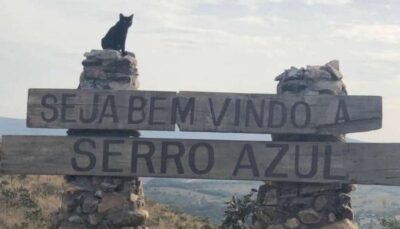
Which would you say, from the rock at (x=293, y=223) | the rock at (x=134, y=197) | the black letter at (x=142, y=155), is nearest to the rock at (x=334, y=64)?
the rock at (x=293, y=223)

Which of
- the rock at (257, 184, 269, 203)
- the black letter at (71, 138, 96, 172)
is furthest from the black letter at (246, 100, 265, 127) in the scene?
the black letter at (71, 138, 96, 172)

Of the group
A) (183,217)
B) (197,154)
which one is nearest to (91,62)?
(197,154)

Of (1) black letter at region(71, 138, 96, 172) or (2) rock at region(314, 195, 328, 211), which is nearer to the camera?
(2) rock at region(314, 195, 328, 211)

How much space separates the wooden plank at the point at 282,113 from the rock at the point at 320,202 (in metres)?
0.90

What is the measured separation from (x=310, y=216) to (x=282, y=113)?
1448 mm

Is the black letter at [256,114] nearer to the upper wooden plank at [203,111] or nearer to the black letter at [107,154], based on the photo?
the upper wooden plank at [203,111]

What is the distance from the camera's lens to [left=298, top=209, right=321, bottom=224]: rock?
7.94m

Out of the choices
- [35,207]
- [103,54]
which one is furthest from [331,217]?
[35,207]

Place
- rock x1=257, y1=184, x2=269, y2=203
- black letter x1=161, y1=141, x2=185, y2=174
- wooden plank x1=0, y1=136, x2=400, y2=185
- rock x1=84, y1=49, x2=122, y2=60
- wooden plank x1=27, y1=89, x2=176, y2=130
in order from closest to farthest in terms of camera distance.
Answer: wooden plank x1=0, y1=136, x2=400, y2=185 → black letter x1=161, y1=141, x2=185, y2=174 → wooden plank x1=27, y1=89, x2=176, y2=130 → rock x1=257, y1=184, x2=269, y2=203 → rock x1=84, y1=49, x2=122, y2=60

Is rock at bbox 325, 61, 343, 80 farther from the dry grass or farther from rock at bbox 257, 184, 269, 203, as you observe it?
the dry grass

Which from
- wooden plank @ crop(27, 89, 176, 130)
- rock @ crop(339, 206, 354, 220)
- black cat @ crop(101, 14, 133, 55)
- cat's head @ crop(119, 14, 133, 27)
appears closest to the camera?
rock @ crop(339, 206, 354, 220)

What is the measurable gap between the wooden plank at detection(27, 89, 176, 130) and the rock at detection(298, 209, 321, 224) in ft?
7.36

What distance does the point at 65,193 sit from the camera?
8391mm

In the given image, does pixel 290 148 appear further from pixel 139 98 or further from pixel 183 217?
pixel 183 217
